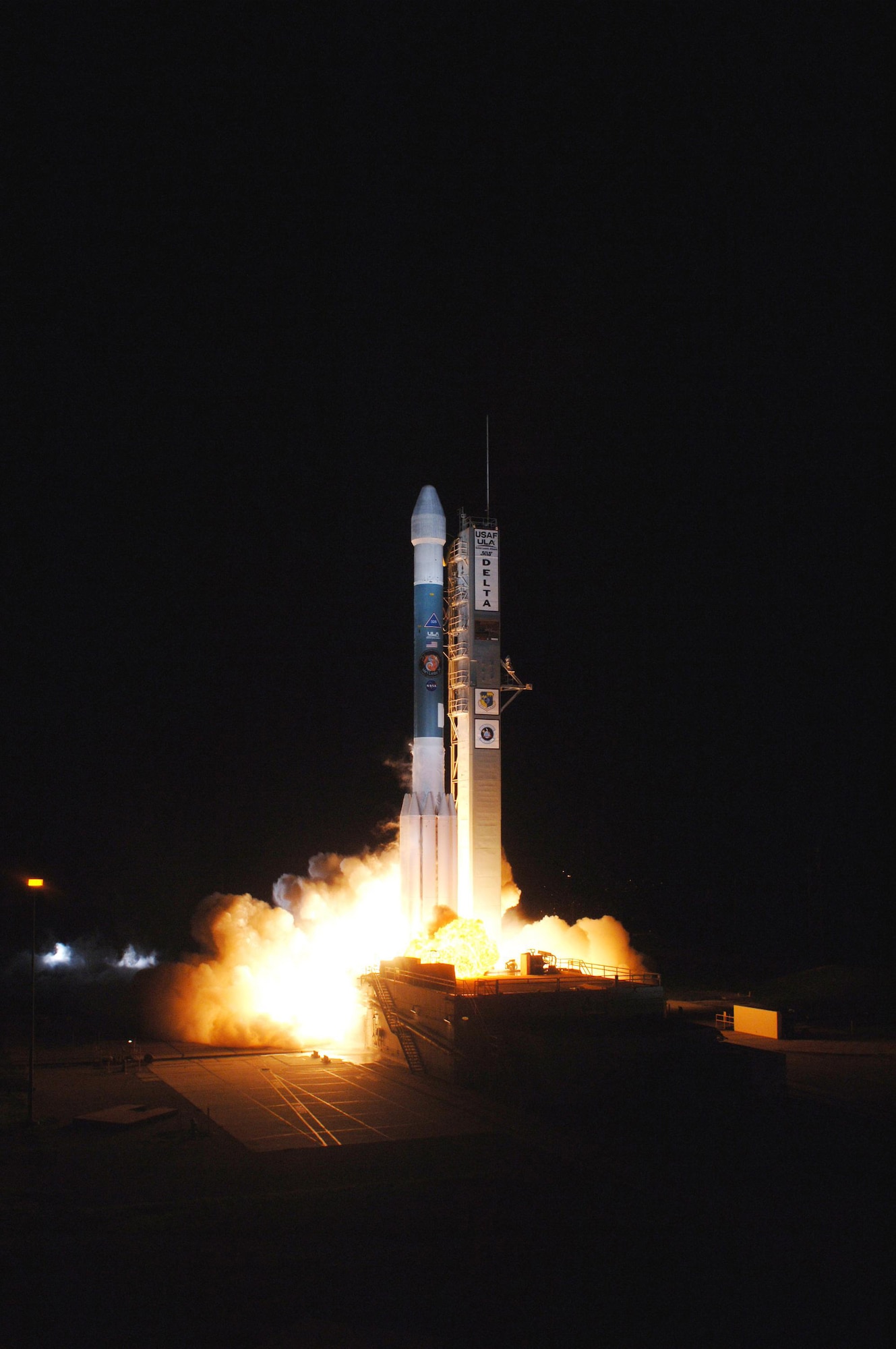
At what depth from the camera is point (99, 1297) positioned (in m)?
15.6

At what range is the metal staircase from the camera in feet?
111

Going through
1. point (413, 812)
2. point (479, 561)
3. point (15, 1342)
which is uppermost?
point (479, 561)

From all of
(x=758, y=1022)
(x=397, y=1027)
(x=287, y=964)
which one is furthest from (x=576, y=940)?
(x=287, y=964)

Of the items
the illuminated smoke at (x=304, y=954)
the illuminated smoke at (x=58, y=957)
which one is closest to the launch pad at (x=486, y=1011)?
the illuminated smoke at (x=304, y=954)

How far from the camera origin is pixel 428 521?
38719 mm

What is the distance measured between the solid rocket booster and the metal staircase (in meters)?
2.43

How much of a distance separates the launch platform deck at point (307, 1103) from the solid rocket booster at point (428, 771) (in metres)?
6.39

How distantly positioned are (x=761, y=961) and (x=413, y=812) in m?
37.9

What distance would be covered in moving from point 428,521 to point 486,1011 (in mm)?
17472

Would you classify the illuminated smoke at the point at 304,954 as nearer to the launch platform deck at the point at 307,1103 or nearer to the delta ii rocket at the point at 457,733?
the delta ii rocket at the point at 457,733

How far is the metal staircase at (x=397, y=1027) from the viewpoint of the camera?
3372 centimetres

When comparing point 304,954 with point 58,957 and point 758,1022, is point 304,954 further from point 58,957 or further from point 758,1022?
point 58,957

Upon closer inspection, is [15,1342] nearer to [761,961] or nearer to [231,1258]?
[231,1258]

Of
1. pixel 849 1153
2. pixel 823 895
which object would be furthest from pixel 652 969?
pixel 849 1153
